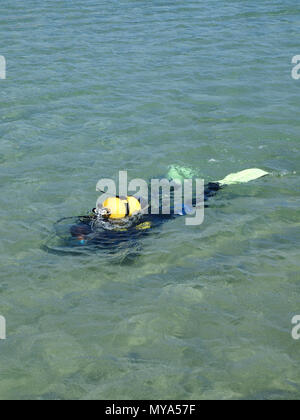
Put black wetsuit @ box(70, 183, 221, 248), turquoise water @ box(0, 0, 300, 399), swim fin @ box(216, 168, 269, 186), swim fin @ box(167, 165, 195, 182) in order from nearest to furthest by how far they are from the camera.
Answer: turquoise water @ box(0, 0, 300, 399) < black wetsuit @ box(70, 183, 221, 248) < swim fin @ box(216, 168, 269, 186) < swim fin @ box(167, 165, 195, 182)

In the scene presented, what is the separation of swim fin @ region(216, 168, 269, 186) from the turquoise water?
16cm

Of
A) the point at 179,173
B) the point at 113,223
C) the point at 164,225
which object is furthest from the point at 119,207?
the point at 179,173

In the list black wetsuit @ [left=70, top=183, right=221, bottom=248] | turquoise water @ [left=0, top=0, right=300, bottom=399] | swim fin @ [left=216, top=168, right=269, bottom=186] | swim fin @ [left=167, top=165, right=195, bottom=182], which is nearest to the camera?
turquoise water @ [left=0, top=0, right=300, bottom=399]

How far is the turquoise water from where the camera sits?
5.64 meters

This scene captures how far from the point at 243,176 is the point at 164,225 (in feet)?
6.74

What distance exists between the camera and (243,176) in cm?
947

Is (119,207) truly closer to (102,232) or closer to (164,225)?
(102,232)

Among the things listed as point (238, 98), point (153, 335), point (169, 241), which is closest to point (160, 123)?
point (238, 98)

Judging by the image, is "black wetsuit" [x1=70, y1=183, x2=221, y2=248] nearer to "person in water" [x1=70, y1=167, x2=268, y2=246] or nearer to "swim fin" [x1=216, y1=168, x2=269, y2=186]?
"person in water" [x1=70, y1=167, x2=268, y2=246]

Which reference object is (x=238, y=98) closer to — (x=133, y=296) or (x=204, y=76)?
(x=204, y=76)

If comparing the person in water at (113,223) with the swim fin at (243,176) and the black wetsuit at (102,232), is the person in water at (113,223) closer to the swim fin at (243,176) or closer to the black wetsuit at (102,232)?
the black wetsuit at (102,232)

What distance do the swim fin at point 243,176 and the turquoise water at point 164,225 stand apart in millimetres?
158

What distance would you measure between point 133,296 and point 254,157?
191 inches

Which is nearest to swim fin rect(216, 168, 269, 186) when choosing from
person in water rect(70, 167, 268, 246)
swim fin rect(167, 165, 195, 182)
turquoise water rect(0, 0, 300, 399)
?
turquoise water rect(0, 0, 300, 399)
